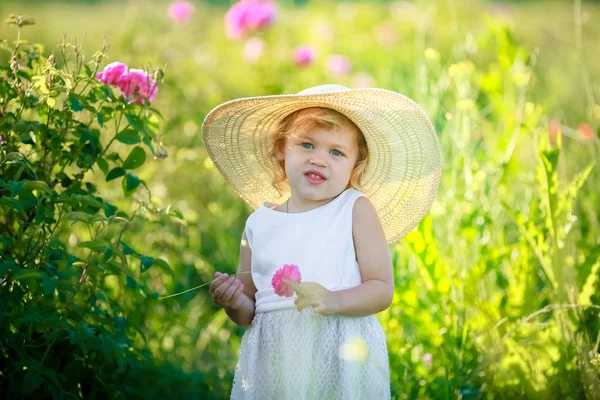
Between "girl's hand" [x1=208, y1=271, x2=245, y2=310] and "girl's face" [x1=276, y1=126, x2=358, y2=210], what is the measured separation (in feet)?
1.02

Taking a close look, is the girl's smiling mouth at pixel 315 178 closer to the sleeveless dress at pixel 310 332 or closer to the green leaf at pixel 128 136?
the sleeveless dress at pixel 310 332

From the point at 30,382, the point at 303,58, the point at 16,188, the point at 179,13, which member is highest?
the point at 179,13

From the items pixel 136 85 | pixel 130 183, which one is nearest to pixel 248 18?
pixel 136 85

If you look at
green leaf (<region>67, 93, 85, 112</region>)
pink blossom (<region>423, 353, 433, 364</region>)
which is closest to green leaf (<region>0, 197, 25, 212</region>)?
green leaf (<region>67, 93, 85, 112</region>)

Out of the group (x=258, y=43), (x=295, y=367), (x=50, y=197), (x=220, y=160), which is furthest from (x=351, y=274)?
(x=258, y=43)

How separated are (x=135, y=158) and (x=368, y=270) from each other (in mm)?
795

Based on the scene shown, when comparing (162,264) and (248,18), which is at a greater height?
(248,18)

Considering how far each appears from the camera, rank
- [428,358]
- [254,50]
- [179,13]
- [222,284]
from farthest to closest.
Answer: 1. [179,13]
2. [254,50]
3. [428,358]
4. [222,284]

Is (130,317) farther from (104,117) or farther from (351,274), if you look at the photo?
(351,274)

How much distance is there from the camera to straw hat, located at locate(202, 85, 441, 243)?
206 centimetres

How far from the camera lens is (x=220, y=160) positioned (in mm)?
2352

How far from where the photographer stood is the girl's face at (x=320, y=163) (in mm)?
2016

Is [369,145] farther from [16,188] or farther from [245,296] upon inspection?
[16,188]

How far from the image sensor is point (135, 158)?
87.6 inches
